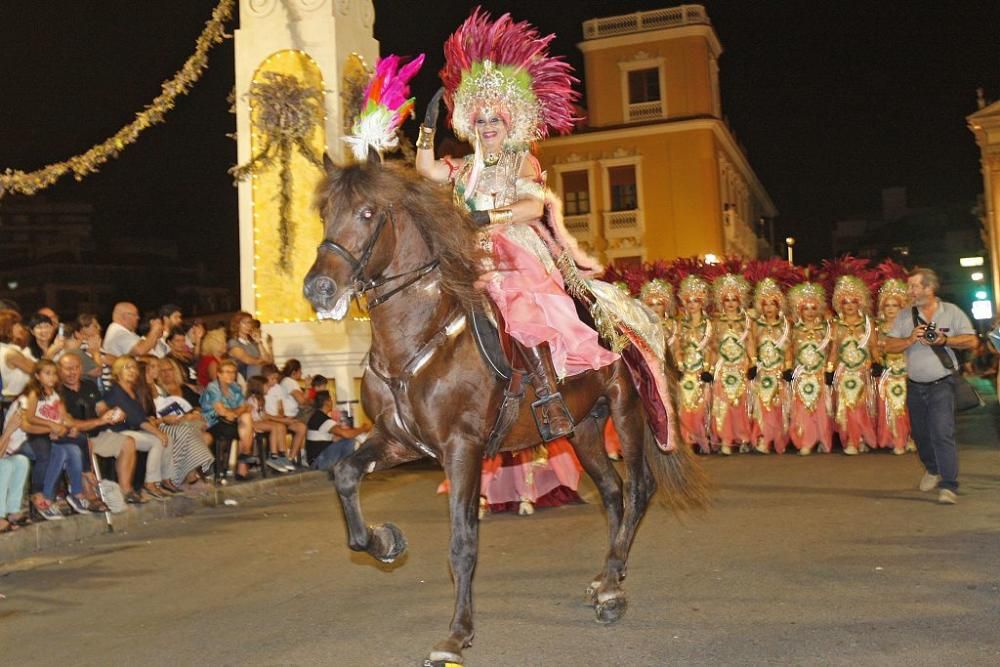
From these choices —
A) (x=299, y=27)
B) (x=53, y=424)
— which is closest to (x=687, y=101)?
(x=299, y=27)

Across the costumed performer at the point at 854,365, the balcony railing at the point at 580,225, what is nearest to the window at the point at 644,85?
the balcony railing at the point at 580,225

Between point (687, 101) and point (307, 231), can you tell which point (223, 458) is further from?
point (687, 101)

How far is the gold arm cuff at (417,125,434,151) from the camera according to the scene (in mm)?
6391

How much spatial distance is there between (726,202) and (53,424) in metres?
38.7

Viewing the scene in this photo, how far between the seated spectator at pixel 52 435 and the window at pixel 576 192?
34745mm

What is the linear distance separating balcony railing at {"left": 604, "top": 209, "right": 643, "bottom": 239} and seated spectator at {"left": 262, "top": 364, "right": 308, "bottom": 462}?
29819mm

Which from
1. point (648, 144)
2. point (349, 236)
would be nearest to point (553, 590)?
point (349, 236)

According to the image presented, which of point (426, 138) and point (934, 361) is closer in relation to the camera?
point (426, 138)

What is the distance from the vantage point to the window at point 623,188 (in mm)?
42938

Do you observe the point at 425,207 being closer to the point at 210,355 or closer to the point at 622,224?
the point at 210,355

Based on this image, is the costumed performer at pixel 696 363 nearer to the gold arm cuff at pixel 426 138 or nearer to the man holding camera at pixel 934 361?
the man holding camera at pixel 934 361

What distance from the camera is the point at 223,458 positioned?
12977 millimetres

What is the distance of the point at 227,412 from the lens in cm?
1251

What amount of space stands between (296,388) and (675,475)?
7.91 meters
